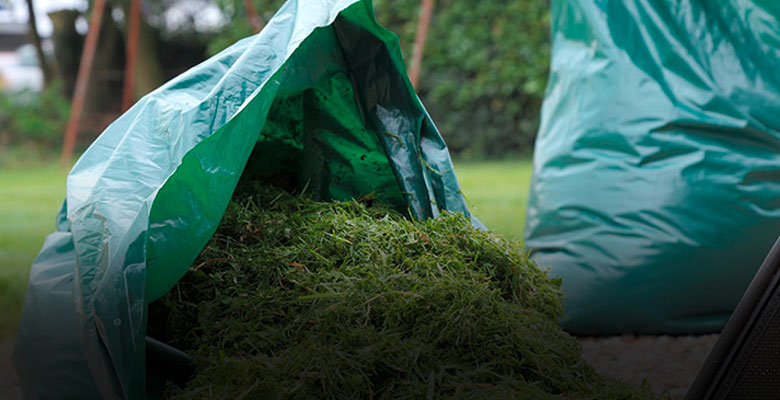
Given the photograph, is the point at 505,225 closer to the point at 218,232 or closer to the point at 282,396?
the point at 218,232

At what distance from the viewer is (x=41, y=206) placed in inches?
206

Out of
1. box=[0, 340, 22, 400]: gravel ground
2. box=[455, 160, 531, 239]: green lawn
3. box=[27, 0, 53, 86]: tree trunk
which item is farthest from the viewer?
box=[27, 0, 53, 86]: tree trunk

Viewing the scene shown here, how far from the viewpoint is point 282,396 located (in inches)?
53.9

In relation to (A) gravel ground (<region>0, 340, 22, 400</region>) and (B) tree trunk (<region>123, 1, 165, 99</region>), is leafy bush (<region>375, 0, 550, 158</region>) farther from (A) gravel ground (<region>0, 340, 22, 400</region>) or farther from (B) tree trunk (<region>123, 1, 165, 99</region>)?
(A) gravel ground (<region>0, 340, 22, 400</region>)

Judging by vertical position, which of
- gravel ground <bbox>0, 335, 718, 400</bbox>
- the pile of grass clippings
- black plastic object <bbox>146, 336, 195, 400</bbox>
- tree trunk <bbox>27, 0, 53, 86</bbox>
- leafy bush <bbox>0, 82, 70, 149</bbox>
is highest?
the pile of grass clippings

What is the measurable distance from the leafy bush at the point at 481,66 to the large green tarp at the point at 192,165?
5.65 m

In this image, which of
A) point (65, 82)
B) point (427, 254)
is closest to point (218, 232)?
point (427, 254)

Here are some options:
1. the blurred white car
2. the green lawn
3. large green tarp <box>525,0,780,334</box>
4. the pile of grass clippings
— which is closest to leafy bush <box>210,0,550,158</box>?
the green lawn

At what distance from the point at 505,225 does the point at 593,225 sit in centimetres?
136

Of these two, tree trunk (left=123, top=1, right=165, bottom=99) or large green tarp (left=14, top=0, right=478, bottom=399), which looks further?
tree trunk (left=123, top=1, right=165, bottom=99)

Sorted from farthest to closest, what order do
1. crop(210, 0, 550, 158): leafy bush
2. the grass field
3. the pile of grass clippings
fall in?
crop(210, 0, 550, 158): leafy bush, the grass field, the pile of grass clippings

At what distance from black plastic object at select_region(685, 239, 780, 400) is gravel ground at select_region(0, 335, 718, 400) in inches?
26.3

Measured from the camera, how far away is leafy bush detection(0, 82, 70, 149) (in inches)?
345

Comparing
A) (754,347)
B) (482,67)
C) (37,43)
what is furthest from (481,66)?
(754,347)
